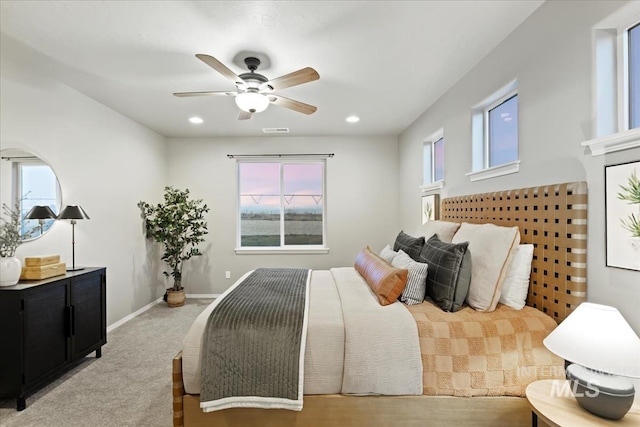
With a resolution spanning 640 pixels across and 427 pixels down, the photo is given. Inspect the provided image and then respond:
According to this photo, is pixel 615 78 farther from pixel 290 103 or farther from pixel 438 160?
pixel 438 160

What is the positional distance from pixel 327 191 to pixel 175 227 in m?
2.37

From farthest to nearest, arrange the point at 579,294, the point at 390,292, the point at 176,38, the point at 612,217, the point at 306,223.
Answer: the point at 306,223
the point at 176,38
the point at 390,292
the point at 579,294
the point at 612,217

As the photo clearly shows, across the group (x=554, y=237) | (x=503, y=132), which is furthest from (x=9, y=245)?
(x=503, y=132)


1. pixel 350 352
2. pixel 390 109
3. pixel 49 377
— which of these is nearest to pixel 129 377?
pixel 49 377

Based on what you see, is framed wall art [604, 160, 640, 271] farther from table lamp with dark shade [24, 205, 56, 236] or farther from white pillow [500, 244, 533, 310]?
table lamp with dark shade [24, 205, 56, 236]

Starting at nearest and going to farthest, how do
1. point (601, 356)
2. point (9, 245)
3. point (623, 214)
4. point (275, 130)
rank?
point (601, 356), point (623, 214), point (9, 245), point (275, 130)

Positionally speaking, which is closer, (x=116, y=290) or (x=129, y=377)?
(x=129, y=377)

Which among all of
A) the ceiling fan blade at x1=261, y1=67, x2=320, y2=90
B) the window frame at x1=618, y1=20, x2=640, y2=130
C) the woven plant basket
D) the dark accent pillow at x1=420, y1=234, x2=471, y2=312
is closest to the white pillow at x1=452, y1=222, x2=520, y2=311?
the dark accent pillow at x1=420, y1=234, x2=471, y2=312

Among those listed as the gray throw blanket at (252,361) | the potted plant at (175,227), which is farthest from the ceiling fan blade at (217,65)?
the potted plant at (175,227)

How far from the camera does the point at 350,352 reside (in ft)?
5.51

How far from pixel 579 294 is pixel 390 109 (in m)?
2.82

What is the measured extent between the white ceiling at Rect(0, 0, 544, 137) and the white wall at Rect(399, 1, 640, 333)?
171 mm

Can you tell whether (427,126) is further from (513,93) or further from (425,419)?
(425,419)

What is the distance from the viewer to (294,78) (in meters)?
2.32
